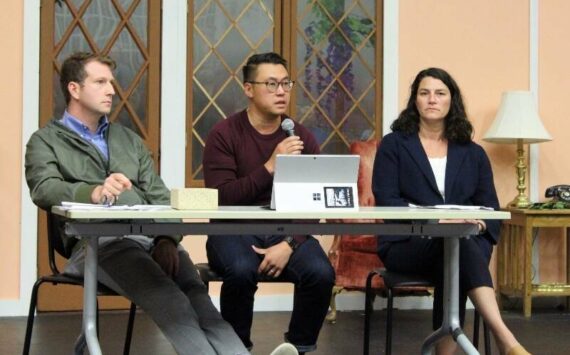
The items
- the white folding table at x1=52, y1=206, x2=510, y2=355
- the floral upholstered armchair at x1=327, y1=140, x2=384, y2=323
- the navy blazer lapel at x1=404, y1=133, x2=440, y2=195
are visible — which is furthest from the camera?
the floral upholstered armchair at x1=327, y1=140, x2=384, y2=323

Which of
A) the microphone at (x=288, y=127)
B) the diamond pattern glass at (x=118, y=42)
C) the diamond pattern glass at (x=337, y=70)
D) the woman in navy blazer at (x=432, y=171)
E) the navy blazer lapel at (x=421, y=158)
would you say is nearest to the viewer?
the microphone at (x=288, y=127)

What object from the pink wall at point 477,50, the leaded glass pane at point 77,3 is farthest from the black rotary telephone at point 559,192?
the leaded glass pane at point 77,3

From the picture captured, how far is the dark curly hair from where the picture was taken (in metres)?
3.51

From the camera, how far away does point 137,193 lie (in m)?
3.14

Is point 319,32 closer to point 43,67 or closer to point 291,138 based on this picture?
point 43,67

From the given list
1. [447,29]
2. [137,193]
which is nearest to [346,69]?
[447,29]

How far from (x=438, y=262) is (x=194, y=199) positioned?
1017 millimetres

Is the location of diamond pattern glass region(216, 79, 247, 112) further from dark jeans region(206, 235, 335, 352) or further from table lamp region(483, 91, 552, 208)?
dark jeans region(206, 235, 335, 352)

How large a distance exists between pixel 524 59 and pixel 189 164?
2103mm

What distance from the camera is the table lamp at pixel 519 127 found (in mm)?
5254

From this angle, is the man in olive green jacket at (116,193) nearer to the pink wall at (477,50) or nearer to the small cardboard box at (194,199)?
the small cardboard box at (194,199)

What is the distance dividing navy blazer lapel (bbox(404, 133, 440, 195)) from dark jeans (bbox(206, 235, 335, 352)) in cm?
53

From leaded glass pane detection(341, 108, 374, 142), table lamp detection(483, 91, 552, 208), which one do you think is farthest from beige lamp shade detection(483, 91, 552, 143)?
leaded glass pane detection(341, 108, 374, 142)

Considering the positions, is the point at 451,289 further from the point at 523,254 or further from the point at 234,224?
the point at 523,254
